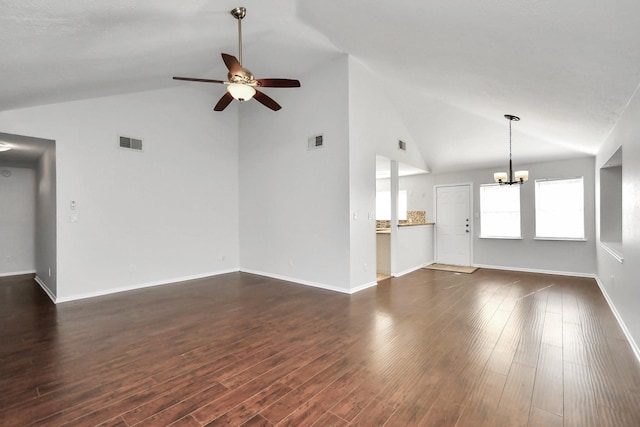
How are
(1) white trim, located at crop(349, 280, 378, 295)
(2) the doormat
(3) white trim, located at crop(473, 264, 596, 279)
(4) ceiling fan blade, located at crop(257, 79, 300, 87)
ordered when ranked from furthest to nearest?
1. (2) the doormat
2. (3) white trim, located at crop(473, 264, 596, 279)
3. (1) white trim, located at crop(349, 280, 378, 295)
4. (4) ceiling fan blade, located at crop(257, 79, 300, 87)

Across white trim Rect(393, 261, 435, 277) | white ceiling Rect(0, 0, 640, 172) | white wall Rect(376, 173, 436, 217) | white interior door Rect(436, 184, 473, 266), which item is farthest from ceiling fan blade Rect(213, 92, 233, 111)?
white interior door Rect(436, 184, 473, 266)

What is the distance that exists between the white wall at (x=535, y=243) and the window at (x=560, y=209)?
0.11 m

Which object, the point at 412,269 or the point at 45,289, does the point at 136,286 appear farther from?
the point at 412,269

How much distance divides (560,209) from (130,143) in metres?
8.47

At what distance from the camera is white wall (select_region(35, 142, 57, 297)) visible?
4.47m

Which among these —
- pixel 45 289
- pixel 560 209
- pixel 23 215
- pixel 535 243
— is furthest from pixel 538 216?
pixel 23 215

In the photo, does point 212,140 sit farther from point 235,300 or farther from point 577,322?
point 577,322

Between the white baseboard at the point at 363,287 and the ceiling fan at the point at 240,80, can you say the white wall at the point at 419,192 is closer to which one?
the white baseboard at the point at 363,287

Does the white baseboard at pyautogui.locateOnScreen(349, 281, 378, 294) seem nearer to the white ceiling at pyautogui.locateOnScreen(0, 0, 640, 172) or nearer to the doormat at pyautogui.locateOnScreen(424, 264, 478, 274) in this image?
the doormat at pyautogui.locateOnScreen(424, 264, 478, 274)

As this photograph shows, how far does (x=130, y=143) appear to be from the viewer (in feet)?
16.6

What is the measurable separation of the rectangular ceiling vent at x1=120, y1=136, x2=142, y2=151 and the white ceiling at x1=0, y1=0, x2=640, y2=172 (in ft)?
2.68

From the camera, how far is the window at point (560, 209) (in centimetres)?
609

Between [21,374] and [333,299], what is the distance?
330 cm

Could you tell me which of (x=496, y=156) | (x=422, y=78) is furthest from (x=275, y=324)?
(x=496, y=156)
